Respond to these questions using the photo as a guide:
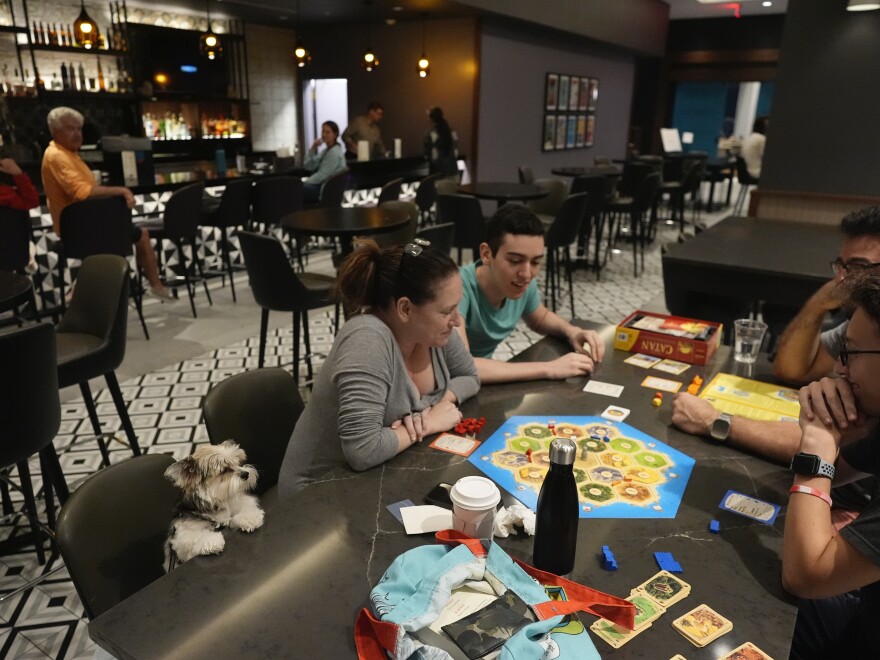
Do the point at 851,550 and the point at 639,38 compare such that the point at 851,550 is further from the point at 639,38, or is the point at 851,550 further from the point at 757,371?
the point at 639,38

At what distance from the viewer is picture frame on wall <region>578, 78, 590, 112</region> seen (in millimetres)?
11551

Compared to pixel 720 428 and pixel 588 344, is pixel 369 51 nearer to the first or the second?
pixel 588 344

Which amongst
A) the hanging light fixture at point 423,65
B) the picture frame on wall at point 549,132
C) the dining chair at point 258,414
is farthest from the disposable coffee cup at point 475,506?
the picture frame on wall at point 549,132

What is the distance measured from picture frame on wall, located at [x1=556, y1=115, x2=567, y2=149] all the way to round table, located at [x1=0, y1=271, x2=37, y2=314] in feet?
32.2

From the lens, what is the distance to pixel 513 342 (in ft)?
16.1

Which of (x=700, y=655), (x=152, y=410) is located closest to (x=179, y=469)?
(x=700, y=655)

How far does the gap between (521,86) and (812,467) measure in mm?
9566

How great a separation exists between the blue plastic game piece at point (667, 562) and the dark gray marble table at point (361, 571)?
0.06ft

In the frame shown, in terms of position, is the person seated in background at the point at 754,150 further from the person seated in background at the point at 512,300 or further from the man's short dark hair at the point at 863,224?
the person seated in background at the point at 512,300

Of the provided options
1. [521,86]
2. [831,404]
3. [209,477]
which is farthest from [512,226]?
[521,86]

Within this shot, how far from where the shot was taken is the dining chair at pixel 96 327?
2.55m

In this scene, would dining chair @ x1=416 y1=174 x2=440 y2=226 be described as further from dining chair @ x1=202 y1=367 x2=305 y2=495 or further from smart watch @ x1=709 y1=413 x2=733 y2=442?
smart watch @ x1=709 y1=413 x2=733 y2=442

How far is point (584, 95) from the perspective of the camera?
460 inches

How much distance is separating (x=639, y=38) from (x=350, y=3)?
258 inches
